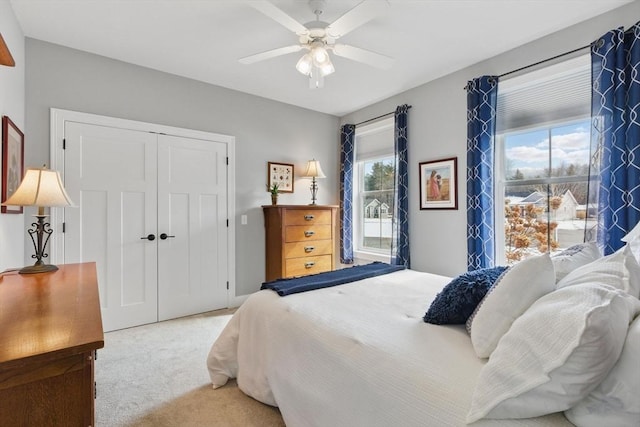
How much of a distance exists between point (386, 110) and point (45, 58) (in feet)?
11.2

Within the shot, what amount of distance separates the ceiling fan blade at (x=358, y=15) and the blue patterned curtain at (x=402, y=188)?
5.73 feet

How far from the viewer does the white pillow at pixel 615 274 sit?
0.99 metres

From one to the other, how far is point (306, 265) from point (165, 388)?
77.2 inches

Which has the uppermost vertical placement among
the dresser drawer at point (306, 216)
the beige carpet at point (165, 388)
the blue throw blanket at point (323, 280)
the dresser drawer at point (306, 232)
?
the dresser drawer at point (306, 216)

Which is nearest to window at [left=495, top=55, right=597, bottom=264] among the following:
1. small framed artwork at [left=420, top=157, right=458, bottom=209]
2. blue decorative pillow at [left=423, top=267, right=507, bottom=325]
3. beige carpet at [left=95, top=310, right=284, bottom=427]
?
small framed artwork at [left=420, top=157, right=458, bottom=209]

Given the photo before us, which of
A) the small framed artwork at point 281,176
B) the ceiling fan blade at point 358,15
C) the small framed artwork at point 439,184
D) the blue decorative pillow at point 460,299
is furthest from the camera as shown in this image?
the small framed artwork at point 281,176

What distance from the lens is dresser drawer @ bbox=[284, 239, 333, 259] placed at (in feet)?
11.8

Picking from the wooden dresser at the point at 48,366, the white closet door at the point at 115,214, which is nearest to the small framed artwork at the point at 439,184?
the white closet door at the point at 115,214

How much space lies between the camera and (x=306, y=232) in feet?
12.2

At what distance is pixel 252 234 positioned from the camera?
3811 mm

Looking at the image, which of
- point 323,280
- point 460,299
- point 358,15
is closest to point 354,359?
point 460,299

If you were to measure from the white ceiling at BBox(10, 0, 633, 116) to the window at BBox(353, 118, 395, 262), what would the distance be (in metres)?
0.91

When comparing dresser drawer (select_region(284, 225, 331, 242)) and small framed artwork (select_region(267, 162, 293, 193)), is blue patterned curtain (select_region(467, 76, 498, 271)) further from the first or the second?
small framed artwork (select_region(267, 162, 293, 193))

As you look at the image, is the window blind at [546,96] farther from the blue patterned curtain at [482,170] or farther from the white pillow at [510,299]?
the white pillow at [510,299]
